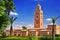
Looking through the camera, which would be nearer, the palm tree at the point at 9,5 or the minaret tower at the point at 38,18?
the palm tree at the point at 9,5

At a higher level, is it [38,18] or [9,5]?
[9,5]

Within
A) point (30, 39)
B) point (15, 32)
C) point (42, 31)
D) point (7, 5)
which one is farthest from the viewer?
point (15, 32)

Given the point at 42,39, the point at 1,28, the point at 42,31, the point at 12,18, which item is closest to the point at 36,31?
the point at 42,31

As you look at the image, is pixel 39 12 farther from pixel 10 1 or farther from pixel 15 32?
pixel 10 1

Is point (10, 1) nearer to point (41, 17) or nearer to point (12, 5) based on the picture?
point (12, 5)

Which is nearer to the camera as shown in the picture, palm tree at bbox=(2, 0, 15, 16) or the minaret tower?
palm tree at bbox=(2, 0, 15, 16)

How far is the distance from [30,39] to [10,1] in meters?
13.7

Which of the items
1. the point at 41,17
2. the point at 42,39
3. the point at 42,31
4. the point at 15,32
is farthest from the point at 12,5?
the point at 41,17

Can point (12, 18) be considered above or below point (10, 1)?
below

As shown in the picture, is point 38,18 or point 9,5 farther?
point 38,18

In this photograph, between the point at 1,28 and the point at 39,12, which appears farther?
the point at 39,12

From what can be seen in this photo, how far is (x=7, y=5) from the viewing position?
149 feet

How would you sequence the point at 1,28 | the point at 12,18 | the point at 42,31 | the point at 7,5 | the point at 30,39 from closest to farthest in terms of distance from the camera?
1. the point at 1,28
2. the point at 30,39
3. the point at 7,5
4. the point at 12,18
5. the point at 42,31

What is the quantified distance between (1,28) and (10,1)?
2389 centimetres
